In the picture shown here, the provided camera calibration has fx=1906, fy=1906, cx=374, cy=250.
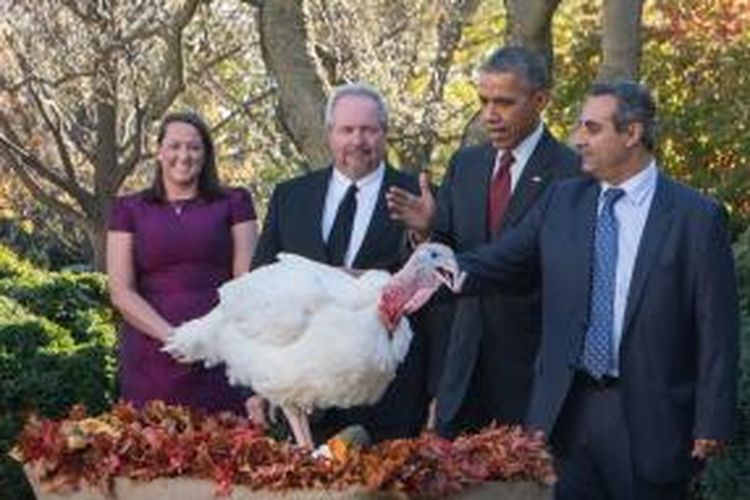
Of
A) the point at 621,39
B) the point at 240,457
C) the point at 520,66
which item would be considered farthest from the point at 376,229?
the point at 621,39

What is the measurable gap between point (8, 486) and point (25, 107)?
14694 mm

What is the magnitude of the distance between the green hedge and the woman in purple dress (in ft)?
8.33

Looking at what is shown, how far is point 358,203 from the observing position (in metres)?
6.75

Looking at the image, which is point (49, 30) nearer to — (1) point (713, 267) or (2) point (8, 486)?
(2) point (8, 486)

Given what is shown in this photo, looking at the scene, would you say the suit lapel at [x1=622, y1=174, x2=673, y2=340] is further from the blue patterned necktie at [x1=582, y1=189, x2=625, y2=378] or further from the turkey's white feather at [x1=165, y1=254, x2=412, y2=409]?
the turkey's white feather at [x1=165, y1=254, x2=412, y2=409]

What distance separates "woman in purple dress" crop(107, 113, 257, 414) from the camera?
739cm

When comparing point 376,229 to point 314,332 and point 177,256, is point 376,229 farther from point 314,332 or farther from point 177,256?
point 314,332

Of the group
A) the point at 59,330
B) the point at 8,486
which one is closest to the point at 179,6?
the point at 59,330

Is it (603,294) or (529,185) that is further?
(529,185)

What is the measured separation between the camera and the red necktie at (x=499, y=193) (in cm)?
674

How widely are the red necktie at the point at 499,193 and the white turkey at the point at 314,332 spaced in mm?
1029

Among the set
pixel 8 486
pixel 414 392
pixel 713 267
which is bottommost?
pixel 8 486

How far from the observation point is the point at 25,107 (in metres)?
23.9

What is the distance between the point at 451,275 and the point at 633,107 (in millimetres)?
835
